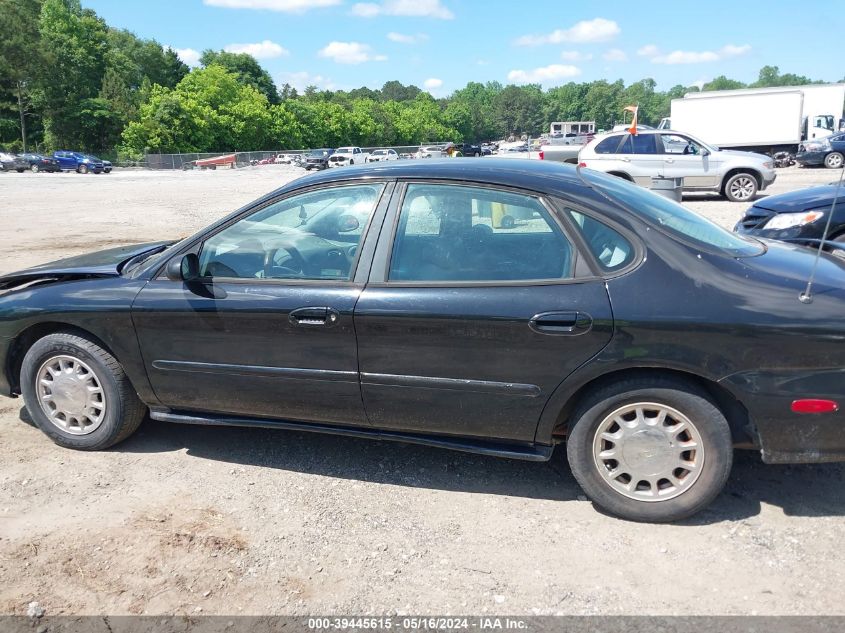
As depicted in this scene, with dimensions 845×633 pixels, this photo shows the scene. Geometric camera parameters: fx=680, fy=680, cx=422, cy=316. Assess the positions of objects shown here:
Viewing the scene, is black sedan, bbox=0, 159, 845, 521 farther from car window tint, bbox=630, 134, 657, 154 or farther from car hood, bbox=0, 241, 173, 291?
car window tint, bbox=630, 134, 657, 154

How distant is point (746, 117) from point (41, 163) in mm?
46428

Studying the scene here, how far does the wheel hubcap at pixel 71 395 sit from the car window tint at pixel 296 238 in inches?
39.6

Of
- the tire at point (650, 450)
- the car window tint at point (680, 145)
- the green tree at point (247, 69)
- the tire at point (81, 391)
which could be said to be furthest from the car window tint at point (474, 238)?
the green tree at point (247, 69)

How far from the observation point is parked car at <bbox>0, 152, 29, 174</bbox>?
4906 centimetres

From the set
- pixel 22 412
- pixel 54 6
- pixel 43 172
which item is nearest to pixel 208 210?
pixel 22 412

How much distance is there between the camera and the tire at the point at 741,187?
16531 millimetres

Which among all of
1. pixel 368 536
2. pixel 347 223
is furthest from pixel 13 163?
pixel 368 536

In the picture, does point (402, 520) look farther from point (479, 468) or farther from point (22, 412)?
point (22, 412)

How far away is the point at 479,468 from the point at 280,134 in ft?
259

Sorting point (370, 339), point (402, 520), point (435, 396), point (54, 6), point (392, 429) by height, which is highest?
point (54, 6)

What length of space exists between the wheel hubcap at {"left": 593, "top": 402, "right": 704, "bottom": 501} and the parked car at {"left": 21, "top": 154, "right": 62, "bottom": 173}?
180ft

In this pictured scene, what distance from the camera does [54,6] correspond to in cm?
7175

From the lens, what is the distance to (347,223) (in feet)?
12.1

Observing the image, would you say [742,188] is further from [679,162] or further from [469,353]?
[469,353]
